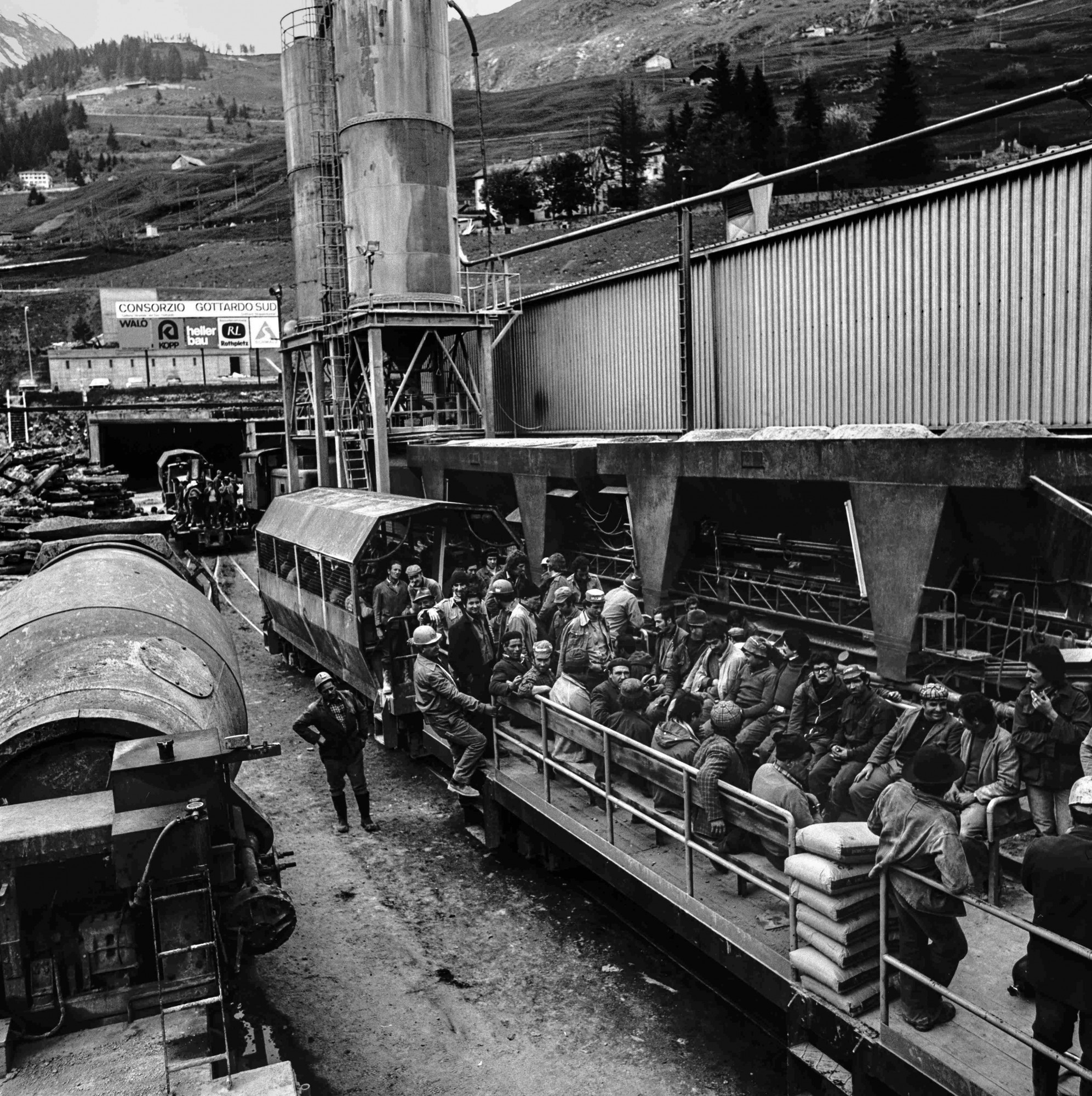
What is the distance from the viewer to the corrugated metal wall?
1097 cm

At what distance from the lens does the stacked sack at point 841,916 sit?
5996 millimetres

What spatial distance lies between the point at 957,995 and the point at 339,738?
7.55m

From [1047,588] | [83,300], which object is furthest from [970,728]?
[83,300]

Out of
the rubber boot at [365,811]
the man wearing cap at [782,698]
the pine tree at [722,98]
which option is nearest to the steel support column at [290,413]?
the rubber boot at [365,811]

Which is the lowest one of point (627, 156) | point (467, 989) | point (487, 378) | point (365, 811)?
point (467, 989)

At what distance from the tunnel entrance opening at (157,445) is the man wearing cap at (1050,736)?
45.9 metres

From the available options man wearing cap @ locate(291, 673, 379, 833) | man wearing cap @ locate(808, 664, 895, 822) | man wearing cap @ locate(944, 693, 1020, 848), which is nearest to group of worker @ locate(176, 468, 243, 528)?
man wearing cap @ locate(291, 673, 379, 833)

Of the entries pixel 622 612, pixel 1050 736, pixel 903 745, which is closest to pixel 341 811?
pixel 622 612

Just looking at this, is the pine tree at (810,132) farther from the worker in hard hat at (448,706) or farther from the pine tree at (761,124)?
the worker in hard hat at (448,706)

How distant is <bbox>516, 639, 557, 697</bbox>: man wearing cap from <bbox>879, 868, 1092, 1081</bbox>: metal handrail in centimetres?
555

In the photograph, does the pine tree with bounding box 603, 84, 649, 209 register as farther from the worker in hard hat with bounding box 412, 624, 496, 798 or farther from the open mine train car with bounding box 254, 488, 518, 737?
the worker in hard hat with bounding box 412, 624, 496, 798

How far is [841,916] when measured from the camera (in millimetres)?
5980

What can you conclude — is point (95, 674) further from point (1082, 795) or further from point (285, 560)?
point (285, 560)

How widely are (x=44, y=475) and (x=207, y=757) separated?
17389mm
